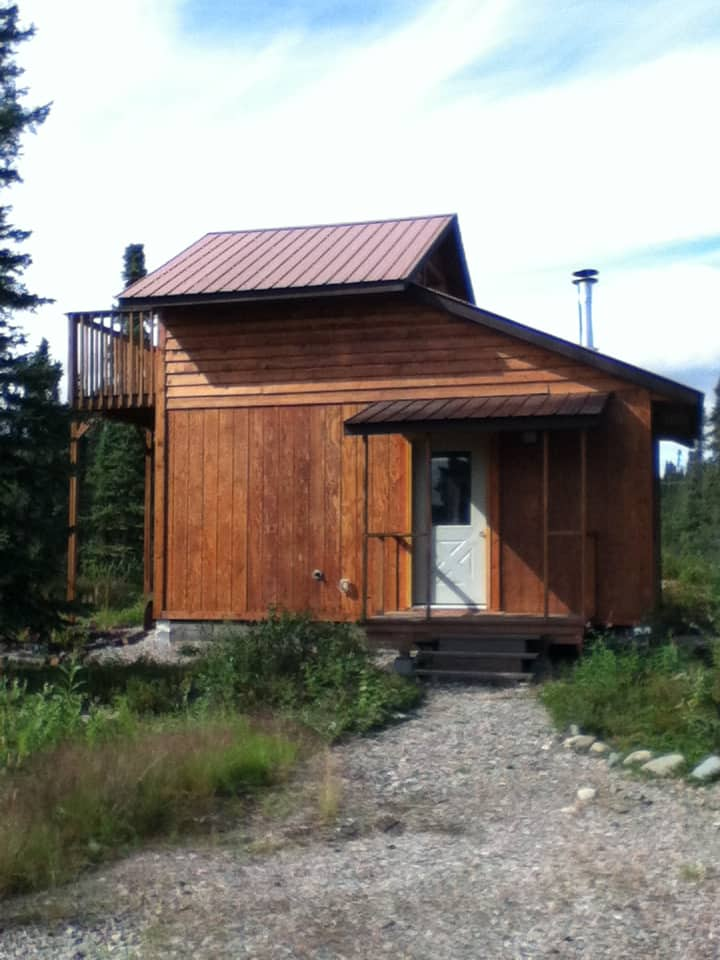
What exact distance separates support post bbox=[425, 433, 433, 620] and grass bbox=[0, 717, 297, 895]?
4709 millimetres

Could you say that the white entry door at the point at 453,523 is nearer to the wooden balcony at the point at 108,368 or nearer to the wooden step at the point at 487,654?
the wooden step at the point at 487,654

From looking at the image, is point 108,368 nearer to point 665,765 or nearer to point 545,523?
point 545,523

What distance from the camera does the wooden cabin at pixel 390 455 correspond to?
528 inches

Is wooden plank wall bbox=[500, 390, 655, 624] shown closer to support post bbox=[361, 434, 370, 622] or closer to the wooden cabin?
the wooden cabin

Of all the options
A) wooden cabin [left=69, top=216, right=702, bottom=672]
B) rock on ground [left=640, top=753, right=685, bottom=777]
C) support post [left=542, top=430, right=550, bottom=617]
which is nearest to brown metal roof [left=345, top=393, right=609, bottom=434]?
wooden cabin [left=69, top=216, right=702, bottom=672]

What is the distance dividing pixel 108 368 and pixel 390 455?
4.72m

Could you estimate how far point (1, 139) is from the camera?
11.7m

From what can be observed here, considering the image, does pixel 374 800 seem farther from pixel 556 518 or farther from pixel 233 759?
pixel 556 518

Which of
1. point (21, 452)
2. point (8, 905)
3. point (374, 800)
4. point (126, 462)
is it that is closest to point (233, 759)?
point (374, 800)

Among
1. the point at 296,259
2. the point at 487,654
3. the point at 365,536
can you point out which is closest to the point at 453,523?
the point at 365,536

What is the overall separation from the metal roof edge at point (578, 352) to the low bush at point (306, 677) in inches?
161

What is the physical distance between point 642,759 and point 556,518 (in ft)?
18.1

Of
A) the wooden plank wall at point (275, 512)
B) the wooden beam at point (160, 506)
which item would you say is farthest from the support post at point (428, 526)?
the wooden beam at point (160, 506)

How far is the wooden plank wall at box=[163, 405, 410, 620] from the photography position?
1448 cm
